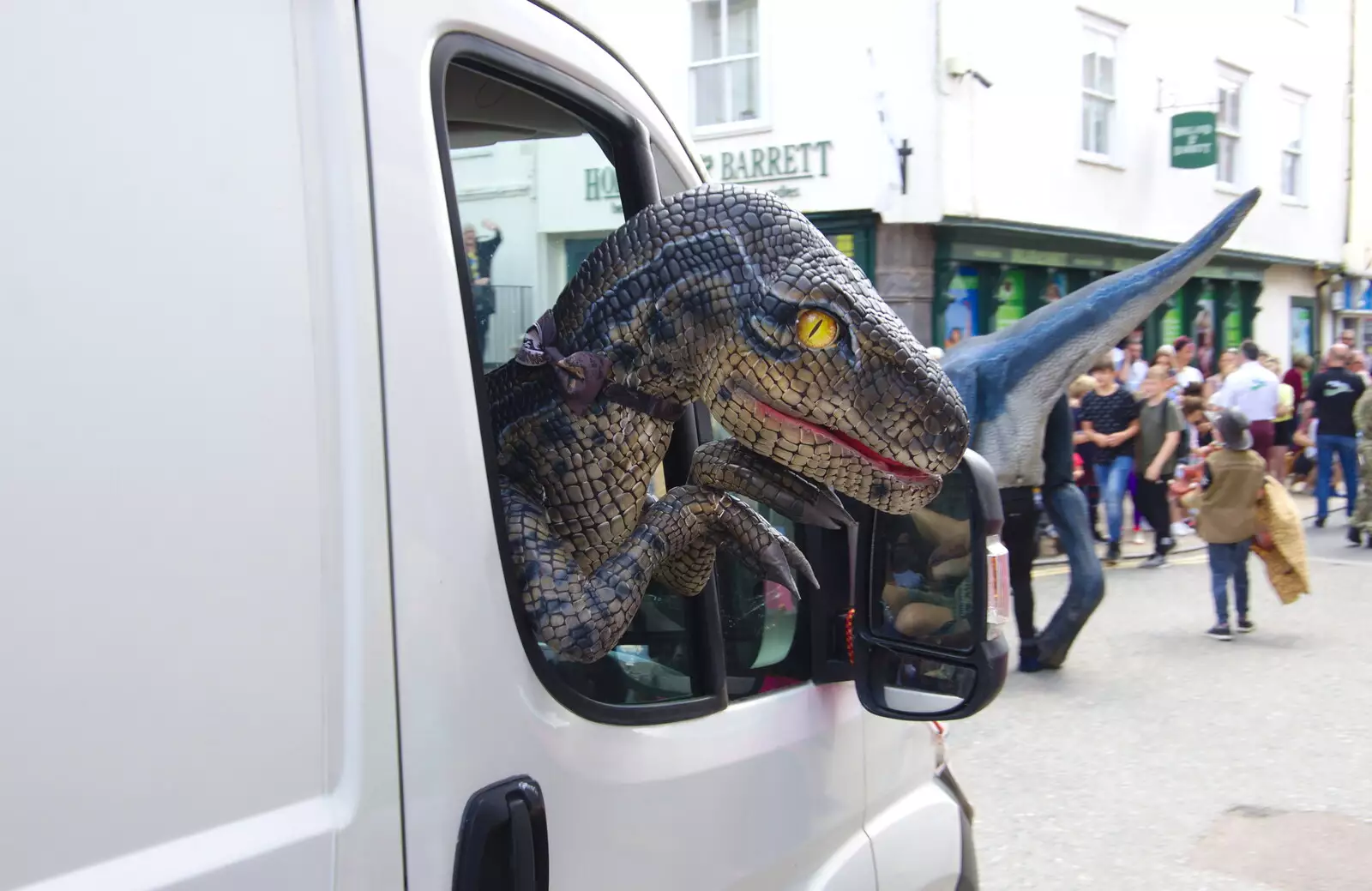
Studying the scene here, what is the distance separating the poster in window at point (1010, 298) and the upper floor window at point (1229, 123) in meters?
5.10

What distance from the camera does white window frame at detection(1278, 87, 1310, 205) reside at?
63.5ft

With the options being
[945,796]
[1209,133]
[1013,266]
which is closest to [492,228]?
[945,796]

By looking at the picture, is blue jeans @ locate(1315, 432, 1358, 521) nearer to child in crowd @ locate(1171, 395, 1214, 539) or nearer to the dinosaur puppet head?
child in crowd @ locate(1171, 395, 1214, 539)

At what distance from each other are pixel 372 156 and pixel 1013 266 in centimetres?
1391

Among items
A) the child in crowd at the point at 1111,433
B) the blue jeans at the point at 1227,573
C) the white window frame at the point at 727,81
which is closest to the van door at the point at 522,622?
the blue jeans at the point at 1227,573

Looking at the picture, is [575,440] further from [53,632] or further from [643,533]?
[53,632]

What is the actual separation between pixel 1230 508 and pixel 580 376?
700 centimetres

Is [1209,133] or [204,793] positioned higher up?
[1209,133]

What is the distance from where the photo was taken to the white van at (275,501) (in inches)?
38.2

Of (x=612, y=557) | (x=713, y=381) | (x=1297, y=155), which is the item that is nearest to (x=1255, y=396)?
(x=1297, y=155)

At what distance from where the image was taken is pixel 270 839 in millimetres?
1101

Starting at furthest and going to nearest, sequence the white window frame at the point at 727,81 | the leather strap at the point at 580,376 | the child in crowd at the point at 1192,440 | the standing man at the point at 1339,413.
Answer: the white window frame at the point at 727,81, the standing man at the point at 1339,413, the child in crowd at the point at 1192,440, the leather strap at the point at 580,376

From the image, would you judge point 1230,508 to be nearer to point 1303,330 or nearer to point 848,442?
point 848,442

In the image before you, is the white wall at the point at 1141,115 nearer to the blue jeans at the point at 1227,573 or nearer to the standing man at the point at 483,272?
the blue jeans at the point at 1227,573
